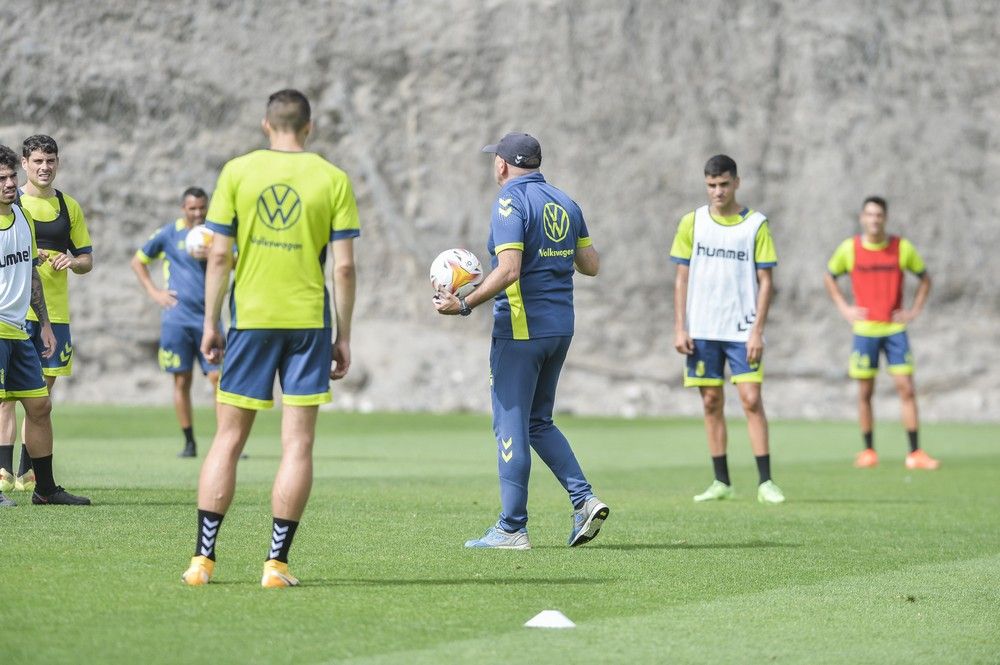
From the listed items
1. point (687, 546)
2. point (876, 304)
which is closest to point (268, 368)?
point (687, 546)

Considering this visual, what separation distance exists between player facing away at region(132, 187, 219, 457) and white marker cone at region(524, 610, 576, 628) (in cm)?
885

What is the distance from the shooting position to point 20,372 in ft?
30.7

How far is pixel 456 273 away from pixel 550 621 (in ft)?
8.52

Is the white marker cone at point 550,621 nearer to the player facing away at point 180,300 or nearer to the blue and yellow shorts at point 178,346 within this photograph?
the player facing away at point 180,300

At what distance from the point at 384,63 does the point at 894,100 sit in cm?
937

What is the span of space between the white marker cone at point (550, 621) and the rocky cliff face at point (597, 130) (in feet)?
68.6

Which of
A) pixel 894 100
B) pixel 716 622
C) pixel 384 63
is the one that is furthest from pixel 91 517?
pixel 894 100

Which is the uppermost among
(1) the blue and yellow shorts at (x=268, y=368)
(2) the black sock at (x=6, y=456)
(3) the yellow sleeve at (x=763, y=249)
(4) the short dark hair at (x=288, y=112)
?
(4) the short dark hair at (x=288, y=112)

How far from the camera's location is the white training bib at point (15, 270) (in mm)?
9039

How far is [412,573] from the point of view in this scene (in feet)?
22.9

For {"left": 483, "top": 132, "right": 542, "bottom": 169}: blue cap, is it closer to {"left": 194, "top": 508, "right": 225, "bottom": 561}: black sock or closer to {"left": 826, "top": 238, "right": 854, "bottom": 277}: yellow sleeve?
{"left": 194, "top": 508, "right": 225, "bottom": 561}: black sock

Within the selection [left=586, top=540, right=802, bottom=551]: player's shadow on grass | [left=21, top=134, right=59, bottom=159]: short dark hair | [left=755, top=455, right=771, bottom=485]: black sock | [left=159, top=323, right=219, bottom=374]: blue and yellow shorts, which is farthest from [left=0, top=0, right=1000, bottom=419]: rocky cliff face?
[left=586, top=540, right=802, bottom=551]: player's shadow on grass

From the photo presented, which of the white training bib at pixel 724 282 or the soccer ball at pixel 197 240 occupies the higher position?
the soccer ball at pixel 197 240

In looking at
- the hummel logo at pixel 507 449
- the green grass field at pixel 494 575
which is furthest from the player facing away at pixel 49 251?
the hummel logo at pixel 507 449
